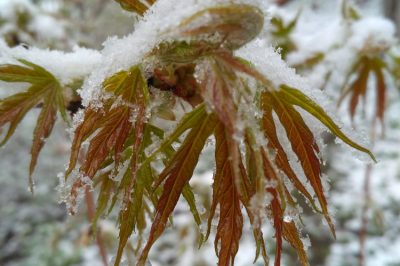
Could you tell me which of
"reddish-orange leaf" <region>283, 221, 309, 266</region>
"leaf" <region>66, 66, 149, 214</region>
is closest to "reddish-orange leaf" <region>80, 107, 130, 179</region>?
"leaf" <region>66, 66, 149, 214</region>

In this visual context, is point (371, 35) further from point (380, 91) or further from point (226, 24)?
point (226, 24)

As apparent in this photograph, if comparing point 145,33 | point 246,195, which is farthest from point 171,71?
point 246,195

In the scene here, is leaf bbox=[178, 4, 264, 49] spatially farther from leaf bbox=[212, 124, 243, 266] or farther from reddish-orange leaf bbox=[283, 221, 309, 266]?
reddish-orange leaf bbox=[283, 221, 309, 266]

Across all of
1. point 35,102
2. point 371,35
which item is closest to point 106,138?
point 35,102

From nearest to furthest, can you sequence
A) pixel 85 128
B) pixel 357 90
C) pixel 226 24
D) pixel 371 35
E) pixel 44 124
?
pixel 226 24, pixel 85 128, pixel 44 124, pixel 357 90, pixel 371 35

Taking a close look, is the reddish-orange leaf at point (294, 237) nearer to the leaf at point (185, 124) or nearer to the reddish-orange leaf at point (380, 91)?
the leaf at point (185, 124)

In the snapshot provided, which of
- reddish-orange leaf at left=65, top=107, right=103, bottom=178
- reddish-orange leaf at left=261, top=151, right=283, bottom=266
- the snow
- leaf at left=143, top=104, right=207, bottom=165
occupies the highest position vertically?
the snow

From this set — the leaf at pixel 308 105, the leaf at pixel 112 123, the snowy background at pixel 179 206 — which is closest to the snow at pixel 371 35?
the snowy background at pixel 179 206
